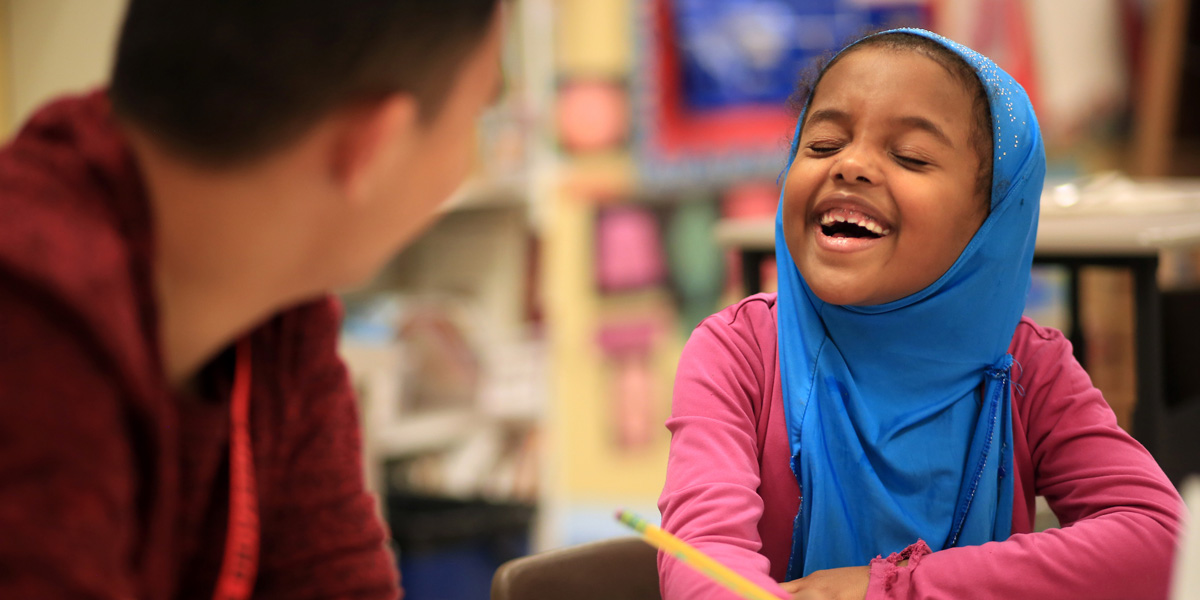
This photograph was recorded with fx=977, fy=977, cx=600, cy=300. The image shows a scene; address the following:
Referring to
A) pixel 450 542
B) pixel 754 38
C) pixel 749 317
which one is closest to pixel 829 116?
pixel 749 317

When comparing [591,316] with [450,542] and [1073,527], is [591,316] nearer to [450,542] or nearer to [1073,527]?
[450,542]

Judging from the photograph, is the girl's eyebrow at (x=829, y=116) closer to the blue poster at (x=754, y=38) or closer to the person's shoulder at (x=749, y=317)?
the person's shoulder at (x=749, y=317)

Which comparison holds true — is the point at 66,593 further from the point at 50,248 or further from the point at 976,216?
the point at 976,216

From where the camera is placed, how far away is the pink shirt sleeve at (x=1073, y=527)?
27.7 inches

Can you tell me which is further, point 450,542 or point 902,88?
point 450,542

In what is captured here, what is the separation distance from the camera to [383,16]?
46 cm

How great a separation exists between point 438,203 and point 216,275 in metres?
0.12

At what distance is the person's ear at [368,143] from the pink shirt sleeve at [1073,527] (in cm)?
47

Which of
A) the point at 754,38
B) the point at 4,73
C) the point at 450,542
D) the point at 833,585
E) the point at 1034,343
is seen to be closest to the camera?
the point at 833,585

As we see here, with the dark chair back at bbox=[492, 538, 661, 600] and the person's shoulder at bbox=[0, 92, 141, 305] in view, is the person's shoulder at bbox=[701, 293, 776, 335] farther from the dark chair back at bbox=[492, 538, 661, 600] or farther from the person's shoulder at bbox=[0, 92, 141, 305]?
the person's shoulder at bbox=[0, 92, 141, 305]

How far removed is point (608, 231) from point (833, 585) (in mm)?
2345

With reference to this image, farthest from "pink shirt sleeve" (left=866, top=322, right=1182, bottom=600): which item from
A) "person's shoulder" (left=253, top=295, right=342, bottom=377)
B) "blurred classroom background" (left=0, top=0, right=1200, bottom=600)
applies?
"blurred classroom background" (left=0, top=0, right=1200, bottom=600)

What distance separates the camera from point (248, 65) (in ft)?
1.42

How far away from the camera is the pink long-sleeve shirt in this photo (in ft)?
2.31
